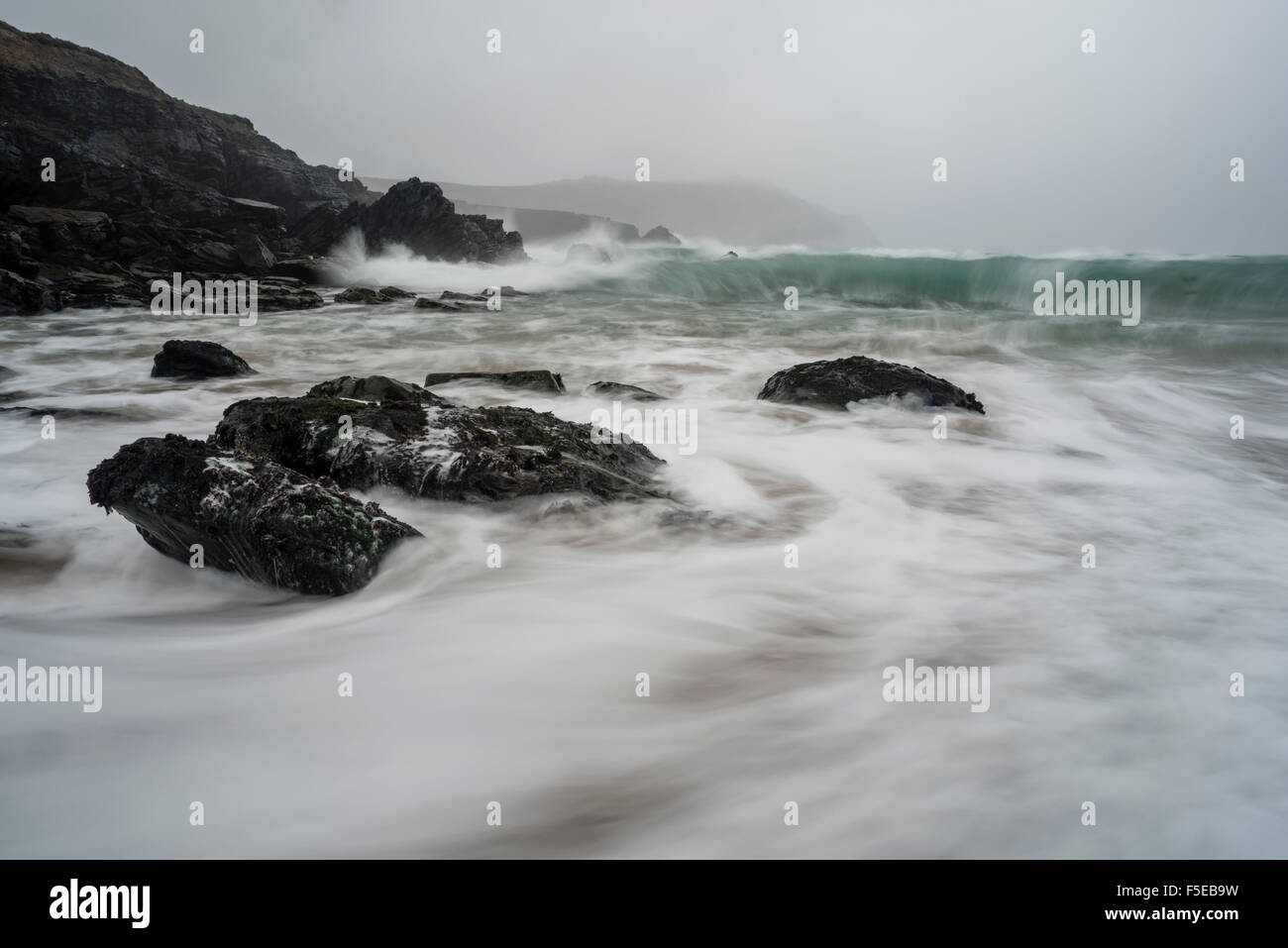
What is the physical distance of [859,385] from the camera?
7.50 m

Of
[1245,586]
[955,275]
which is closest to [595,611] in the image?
[1245,586]

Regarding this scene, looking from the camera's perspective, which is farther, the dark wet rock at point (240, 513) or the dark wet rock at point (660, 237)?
the dark wet rock at point (660, 237)

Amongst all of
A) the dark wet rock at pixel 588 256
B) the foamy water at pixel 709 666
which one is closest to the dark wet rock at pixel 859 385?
the foamy water at pixel 709 666

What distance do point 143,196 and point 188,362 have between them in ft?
88.7

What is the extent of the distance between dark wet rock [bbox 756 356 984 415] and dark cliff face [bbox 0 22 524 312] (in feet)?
51.0

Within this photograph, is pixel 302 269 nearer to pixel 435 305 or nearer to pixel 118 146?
pixel 435 305

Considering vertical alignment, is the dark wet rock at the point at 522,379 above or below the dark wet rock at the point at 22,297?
below

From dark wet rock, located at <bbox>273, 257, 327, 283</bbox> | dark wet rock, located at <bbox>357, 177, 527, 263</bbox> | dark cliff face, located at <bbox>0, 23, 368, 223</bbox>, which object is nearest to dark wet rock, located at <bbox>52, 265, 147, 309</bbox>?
dark wet rock, located at <bbox>273, 257, 327, 283</bbox>

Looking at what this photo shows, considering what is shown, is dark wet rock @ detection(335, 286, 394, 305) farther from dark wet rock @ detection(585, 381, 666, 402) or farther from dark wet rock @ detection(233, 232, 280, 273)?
dark wet rock @ detection(585, 381, 666, 402)

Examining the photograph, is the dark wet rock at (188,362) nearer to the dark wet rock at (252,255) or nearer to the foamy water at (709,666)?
the foamy water at (709,666)

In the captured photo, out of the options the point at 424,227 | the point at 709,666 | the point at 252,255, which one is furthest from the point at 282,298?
the point at 424,227

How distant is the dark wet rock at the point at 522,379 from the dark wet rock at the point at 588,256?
97.1ft

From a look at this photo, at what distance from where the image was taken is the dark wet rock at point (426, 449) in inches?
169
